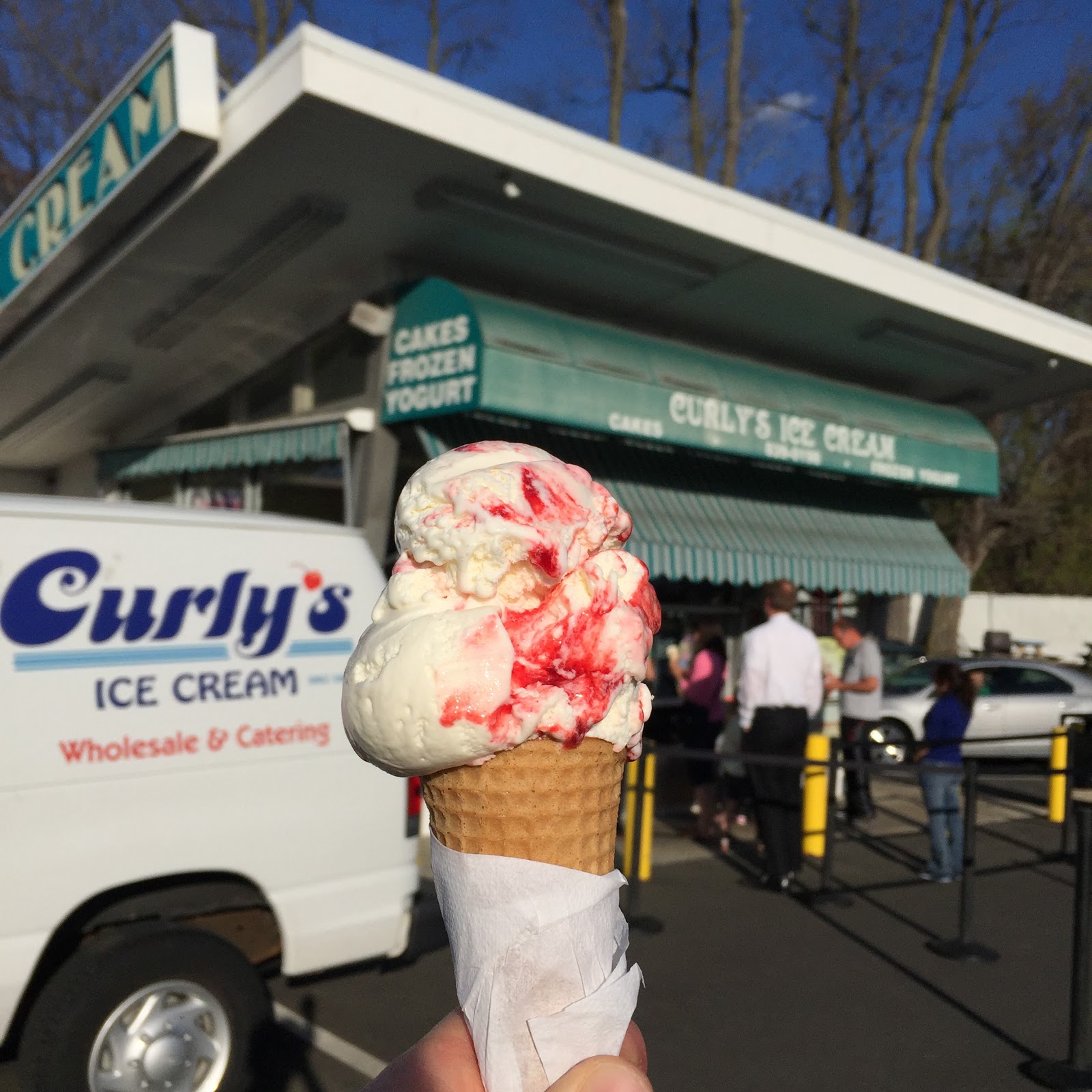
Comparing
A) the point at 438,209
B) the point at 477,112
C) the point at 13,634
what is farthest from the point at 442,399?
the point at 13,634

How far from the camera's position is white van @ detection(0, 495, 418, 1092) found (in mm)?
3762

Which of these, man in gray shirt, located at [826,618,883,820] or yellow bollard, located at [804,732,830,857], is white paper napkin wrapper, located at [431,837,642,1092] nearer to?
yellow bollard, located at [804,732,830,857]

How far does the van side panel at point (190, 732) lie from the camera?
377cm

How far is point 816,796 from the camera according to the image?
25.3 ft

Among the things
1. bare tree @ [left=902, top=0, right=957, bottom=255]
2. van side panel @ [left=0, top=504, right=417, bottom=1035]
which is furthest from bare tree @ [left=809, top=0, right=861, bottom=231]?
van side panel @ [left=0, top=504, right=417, bottom=1035]

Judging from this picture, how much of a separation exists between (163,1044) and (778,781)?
473cm

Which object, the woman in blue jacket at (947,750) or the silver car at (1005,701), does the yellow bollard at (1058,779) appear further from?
the silver car at (1005,701)

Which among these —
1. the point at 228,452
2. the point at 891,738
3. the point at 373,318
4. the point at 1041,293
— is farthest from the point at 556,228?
the point at 1041,293

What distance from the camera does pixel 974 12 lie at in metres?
21.4

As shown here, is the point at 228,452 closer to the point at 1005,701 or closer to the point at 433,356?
the point at 433,356

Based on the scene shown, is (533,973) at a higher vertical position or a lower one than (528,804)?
lower

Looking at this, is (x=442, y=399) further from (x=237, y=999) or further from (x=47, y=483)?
(x=47, y=483)

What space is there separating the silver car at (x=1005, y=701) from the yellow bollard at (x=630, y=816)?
775 centimetres

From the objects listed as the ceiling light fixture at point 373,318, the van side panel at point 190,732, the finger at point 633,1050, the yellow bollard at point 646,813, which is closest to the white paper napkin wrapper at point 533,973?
the finger at point 633,1050
